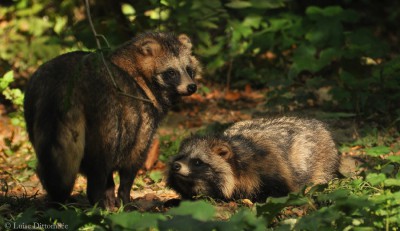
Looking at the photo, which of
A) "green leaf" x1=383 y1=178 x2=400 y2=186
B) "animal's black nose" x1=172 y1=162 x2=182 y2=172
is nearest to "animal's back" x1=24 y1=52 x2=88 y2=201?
"animal's black nose" x1=172 y1=162 x2=182 y2=172

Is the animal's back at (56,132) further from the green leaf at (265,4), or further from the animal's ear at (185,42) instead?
the green leaf at (265,4)

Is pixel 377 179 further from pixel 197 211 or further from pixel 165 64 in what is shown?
pixel 165 64

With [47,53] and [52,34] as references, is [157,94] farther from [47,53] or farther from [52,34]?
[52,34]

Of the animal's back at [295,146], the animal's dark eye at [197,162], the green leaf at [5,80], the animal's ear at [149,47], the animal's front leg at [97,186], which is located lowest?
the animal's back at [295,146]

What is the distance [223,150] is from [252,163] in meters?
0.31

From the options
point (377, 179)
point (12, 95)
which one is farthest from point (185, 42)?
point (377, 179)

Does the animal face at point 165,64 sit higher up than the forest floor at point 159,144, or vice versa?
the animal face at point 165,64

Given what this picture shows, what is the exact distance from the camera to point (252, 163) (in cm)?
641

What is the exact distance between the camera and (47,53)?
10242 millimetres

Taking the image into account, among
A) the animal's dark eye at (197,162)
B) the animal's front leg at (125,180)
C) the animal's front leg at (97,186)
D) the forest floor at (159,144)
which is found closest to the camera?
the animal's front leg at (97,186)

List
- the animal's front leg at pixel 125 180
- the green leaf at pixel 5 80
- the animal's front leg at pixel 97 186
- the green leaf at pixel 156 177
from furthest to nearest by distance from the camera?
1. the green leaf at pixel 5 80
2. the green leaf at pixel 156 177
3. the animal's front leg at pixel 125 180
4. the animal's front leg at pixel 97 186

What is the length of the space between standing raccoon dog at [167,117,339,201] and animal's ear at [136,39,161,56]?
0.97 metres

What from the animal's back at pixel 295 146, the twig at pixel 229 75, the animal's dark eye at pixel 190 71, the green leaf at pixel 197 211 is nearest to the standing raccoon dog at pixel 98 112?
the animal's dark eye at pixel 190 71

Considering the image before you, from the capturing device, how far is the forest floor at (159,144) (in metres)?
6.53
